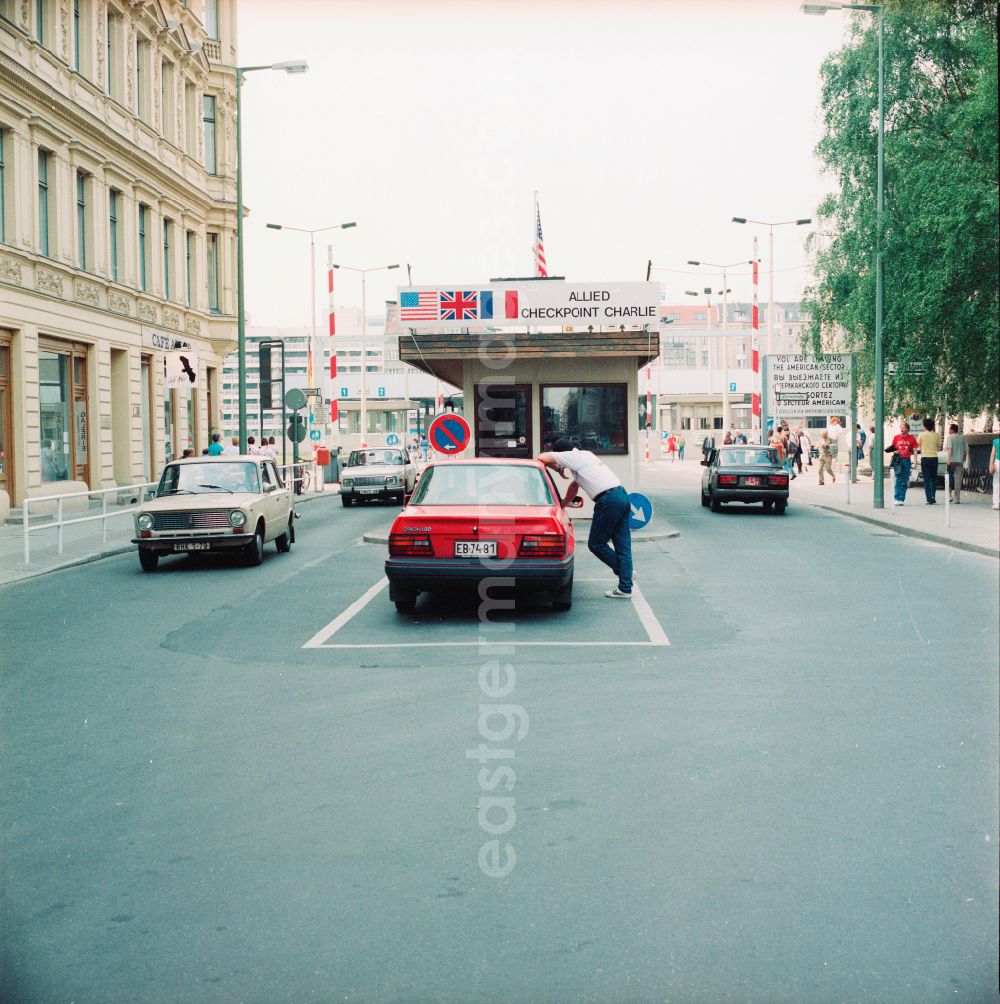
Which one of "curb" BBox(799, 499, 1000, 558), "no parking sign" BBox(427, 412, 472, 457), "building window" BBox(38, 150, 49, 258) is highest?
"building window" BBox(38, 150, 49, 258)

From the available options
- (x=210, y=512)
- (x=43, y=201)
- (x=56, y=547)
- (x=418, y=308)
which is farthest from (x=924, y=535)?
(x=43, y=201)

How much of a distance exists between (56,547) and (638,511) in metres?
10.1

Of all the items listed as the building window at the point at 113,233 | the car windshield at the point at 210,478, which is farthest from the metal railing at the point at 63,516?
the building window at the point at 113,233

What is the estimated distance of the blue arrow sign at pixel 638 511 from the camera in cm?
1279

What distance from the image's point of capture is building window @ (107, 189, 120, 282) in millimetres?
29812

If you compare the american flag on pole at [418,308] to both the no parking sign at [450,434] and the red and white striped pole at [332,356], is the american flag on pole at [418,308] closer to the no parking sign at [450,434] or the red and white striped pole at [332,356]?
the no parking sign at [450,434]

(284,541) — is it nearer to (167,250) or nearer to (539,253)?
(539,253)

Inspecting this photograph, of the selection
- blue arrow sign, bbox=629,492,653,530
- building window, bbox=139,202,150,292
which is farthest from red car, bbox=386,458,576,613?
building window, bbox=139,202,150,292

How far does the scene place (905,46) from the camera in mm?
23547

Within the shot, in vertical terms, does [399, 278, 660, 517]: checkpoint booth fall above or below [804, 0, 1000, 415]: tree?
below

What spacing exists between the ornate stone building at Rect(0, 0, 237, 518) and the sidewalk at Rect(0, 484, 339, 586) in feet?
6.13

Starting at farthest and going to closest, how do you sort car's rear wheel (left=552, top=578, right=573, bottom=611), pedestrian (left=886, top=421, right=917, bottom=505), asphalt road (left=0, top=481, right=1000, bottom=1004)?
pedestrian (left=886, top=421, right=917, bottom=505) < car's rear wheel (left=552, top=578, right=573, bottom=611) < asphalt road (left=0, top=481, right=1000, bottom=1004)

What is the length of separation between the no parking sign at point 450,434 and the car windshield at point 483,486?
6.58 metres

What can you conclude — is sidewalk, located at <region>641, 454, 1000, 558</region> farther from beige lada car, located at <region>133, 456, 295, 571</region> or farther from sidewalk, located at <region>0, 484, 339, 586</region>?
sidewalk, located at <region>0, 484, 339, 586</region>
